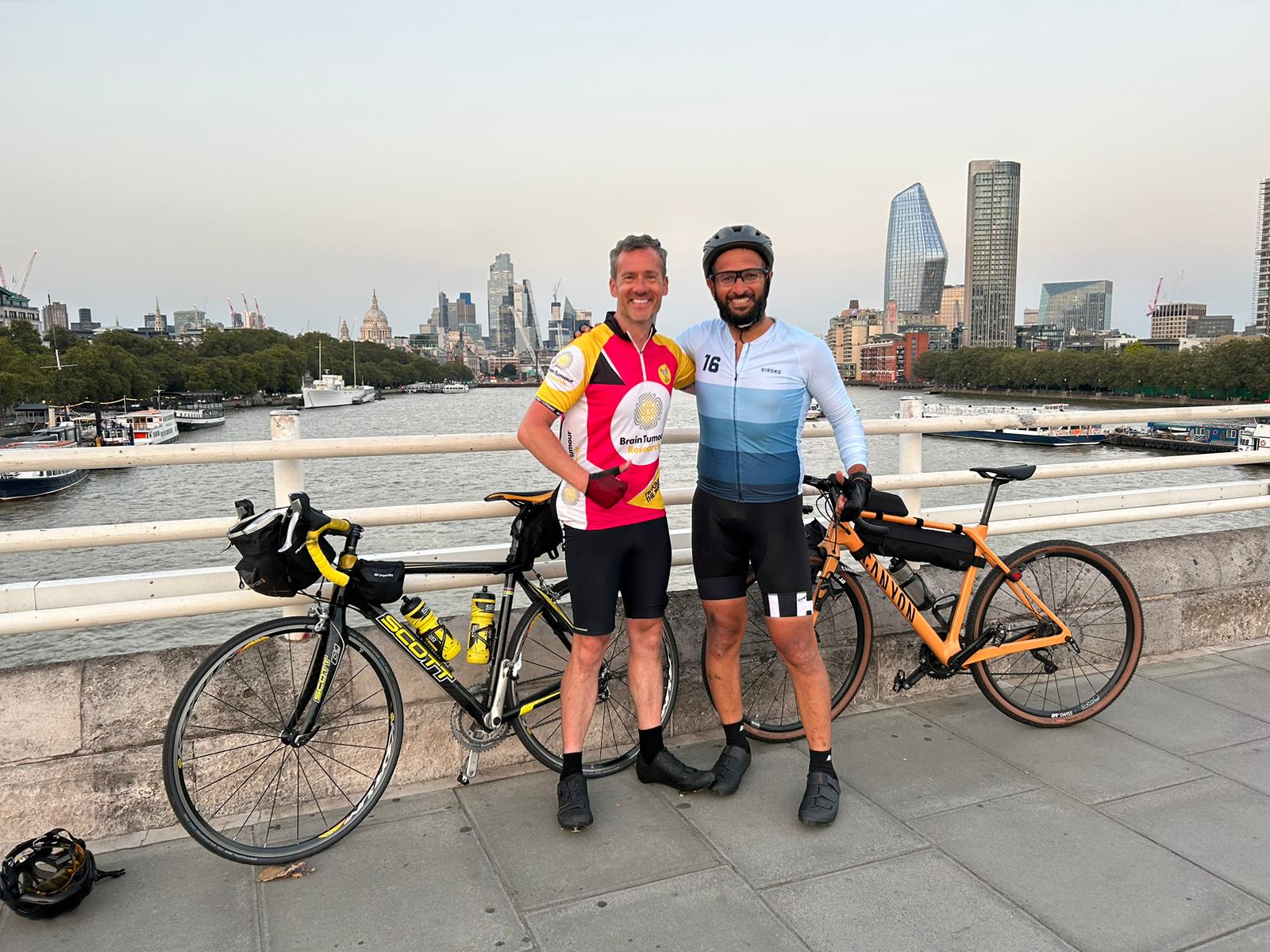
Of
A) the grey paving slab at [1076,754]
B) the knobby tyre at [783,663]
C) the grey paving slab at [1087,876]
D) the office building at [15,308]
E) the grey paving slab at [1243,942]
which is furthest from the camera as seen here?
the office building at [15,308]

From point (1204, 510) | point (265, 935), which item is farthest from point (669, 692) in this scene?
point (1204, 510)

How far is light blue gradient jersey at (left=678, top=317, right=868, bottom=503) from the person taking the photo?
134 inches

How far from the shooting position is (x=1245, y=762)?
387 centimetres

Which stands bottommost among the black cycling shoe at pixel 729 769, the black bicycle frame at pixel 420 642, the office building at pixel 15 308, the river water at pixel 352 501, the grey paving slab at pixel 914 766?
the river water at pixel 352 501

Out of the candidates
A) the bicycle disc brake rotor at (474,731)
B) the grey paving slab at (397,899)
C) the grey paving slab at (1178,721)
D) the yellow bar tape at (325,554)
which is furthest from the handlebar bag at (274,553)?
the grey paving slab at (1178,721)

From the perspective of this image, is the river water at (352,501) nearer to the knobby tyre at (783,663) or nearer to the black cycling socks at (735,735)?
the knobby tyre at (783,663)

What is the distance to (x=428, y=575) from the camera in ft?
11.9

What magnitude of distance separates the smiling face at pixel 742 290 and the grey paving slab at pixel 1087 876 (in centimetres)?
199

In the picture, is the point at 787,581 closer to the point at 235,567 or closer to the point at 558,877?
the point at 558,877

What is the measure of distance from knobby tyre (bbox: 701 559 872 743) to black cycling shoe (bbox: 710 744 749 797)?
0.91ft

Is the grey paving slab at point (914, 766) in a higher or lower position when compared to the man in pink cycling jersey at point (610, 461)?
lower

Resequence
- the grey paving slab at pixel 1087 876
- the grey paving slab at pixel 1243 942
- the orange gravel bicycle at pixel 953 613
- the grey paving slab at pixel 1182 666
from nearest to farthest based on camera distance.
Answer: the grey paving slab at pixel 1243 942
the grey paving slab at pixel 1087 876
the orange gravel bicycle at pixel 953 613
the grey paving slab at pixel 1182 666

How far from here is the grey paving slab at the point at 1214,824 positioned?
9.98ft

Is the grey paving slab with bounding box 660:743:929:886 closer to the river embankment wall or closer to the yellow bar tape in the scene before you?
the river embankment wall
